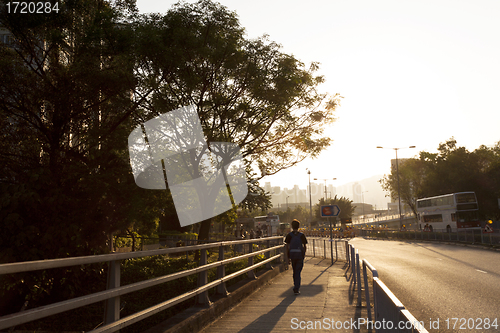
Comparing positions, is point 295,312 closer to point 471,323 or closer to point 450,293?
point 471,323

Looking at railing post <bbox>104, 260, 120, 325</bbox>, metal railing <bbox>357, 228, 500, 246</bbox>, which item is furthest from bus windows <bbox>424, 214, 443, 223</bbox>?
railing post <bbox>104, 260, 120, 325</bbox>

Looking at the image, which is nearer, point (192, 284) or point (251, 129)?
point (192, 284)

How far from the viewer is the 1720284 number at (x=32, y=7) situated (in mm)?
10094

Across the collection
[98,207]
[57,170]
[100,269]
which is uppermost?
[57,170]

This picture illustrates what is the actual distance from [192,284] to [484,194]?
51445mm

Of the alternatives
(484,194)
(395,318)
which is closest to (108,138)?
(395,318)

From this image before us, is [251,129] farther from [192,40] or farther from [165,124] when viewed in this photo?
[192,40]

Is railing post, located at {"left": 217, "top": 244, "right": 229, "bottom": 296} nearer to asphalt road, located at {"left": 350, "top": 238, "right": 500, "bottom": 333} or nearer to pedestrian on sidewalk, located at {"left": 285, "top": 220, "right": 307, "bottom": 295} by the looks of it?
pedestrian on sidewalk, located at {"left": 285, "top": 220, "right": 307, "bottom": 295}

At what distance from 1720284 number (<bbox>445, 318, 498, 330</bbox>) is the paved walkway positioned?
4.82 ft

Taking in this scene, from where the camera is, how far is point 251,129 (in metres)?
18.8

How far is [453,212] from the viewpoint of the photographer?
41.9 meters

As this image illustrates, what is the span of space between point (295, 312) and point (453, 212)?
40251mm

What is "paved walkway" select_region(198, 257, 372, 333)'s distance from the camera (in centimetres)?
606

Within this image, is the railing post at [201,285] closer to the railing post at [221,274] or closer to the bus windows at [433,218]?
the railing post at [221,274]
